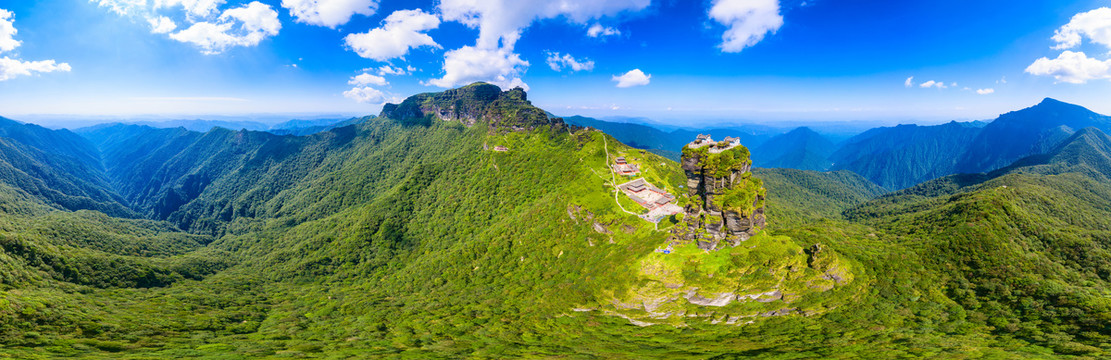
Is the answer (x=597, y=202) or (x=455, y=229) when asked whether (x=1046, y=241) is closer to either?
(x=597, y=202)

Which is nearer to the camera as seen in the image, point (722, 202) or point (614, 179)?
point (722, 202)

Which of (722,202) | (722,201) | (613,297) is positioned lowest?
(613,297)

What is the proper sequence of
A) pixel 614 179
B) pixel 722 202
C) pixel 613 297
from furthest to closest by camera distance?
1. pixel 614 179
2. pixel 613 297
3. pixel 722 202

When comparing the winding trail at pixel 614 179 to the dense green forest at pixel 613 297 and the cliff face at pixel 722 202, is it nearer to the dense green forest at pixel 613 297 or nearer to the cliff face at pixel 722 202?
the dense green forest at pixel 613 297

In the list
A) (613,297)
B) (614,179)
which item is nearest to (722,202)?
(613,297)

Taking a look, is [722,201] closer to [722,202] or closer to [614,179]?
[722,202]

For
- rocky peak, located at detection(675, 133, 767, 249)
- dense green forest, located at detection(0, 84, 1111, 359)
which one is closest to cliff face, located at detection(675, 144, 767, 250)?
rocky peak, located at detection(675, 133, 767, 249)

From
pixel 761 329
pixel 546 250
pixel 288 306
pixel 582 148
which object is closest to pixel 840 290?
pixel 761 329
